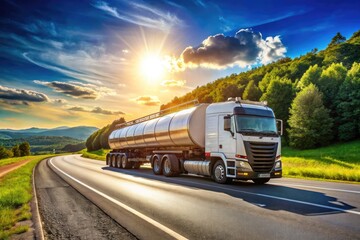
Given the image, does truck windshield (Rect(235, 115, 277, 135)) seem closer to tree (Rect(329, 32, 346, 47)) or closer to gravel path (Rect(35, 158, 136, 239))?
gravel path (Rect(35, 158, 136, 239))

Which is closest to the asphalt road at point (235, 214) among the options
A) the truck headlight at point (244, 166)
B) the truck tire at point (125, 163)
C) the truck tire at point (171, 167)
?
the truck headlight at point (244, 166)

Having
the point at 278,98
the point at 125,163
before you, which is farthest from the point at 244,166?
the point at 278,98

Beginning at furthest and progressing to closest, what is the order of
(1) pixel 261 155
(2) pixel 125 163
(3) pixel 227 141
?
(2) pixel 125 163
(3) pixel 227 141
(1) pixel 261 155

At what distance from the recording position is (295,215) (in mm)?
7105

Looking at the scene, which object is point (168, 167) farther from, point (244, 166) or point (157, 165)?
point (244, 166)

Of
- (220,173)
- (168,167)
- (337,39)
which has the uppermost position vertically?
(337,39)

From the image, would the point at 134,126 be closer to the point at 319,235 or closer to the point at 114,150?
the point at 114,150

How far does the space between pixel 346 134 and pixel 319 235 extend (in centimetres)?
5890

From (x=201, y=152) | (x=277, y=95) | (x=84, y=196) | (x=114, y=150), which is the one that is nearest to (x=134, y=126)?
(x=114, y=150)

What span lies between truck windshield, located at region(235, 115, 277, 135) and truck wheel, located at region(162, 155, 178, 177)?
20.6 feet

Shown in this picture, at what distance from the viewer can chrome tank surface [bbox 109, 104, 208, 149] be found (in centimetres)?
1669

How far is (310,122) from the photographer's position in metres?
58.0

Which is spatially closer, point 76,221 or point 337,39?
point 76,221

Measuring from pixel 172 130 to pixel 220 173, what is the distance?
5258 mm
